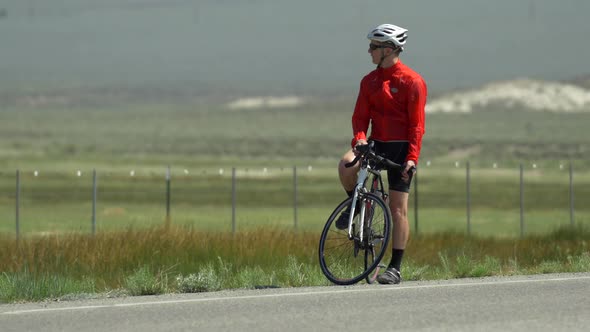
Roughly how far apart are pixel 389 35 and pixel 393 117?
733mm

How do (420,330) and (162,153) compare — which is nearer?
(420,330)

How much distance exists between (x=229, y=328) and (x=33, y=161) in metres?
96.5

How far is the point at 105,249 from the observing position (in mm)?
17875

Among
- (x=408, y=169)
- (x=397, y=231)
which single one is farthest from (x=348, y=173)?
(x=397, y=231)

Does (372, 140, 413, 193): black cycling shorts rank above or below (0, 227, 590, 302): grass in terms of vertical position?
above

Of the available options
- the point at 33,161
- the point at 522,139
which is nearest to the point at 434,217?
the point at 33,161

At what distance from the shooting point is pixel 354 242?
12.6 meters

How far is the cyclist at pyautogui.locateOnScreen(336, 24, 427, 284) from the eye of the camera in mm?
12539

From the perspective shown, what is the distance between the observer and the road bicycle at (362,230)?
40.8 feet

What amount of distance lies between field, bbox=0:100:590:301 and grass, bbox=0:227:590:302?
3 cm

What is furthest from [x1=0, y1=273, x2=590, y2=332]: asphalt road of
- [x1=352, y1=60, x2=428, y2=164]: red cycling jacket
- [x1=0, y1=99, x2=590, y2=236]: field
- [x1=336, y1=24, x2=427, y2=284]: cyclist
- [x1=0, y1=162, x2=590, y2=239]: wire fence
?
[x1=0, y1=162, x2=590, y2=239]: wire fence

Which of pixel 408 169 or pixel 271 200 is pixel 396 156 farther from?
pixel 271 200

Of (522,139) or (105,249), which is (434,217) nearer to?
(105,249)

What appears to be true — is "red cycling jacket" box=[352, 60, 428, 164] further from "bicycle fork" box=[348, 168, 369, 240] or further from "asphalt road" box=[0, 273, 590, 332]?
"asphalt road" box=[0, 273, 590, 332]
